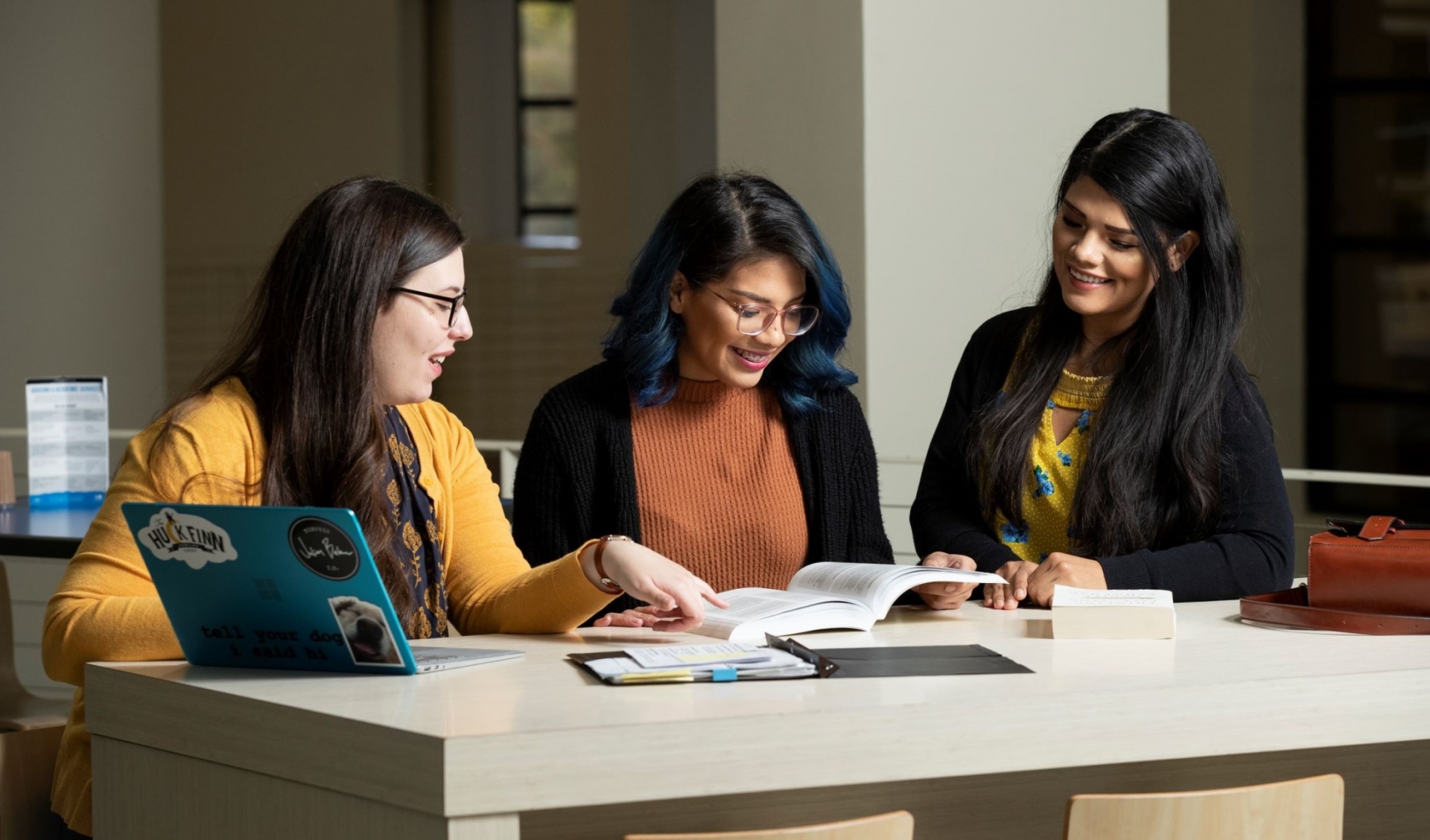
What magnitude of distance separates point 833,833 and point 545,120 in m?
8.45

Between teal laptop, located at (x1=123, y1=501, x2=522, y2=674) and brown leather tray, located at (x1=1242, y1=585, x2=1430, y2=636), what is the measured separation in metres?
0.99

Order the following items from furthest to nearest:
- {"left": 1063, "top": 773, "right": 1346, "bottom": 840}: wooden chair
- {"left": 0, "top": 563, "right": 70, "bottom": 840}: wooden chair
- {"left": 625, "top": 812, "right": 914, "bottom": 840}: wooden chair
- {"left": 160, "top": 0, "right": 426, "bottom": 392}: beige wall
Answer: {"left": 160, "top": 0, "right": 426, "bottom": 392}: beige wall
{"left": 0, "top": 563, "right": 70, "bottom": 840}: wooden chair
{"left": 1063, "top": 773, "right": 1346, "bottom": 840}: wooden chair
{"left": 625, "top": 812, "right": 914, "bottom": 840}: wooden chair

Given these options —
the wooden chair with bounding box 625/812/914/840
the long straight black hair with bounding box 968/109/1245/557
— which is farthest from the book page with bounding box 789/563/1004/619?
the wooden chair with bounding box 625/812/914/840

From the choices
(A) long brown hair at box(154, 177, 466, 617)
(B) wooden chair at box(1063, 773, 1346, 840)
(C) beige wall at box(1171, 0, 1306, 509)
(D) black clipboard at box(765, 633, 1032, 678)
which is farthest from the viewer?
Answer: (C) beige wall at box(1171, 0, 1306, 509)

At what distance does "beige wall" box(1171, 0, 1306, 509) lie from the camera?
6883 millimetres

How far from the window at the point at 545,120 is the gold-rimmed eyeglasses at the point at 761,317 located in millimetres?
7190

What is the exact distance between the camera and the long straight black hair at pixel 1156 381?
7.41 feet

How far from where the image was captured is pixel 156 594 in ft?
5.75

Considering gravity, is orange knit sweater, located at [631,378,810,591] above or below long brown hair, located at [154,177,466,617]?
below

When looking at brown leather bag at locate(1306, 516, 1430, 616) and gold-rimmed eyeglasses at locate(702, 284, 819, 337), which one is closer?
brown leather bag at locate(1306, 516, 1430, 616)

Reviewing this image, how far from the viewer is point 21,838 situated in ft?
6.48

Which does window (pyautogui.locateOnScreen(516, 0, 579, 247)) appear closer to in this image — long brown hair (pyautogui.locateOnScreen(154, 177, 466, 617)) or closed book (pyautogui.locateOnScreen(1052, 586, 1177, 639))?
long brown hair (pyautogui.locateOnScreen(154, 177, 466, 617))

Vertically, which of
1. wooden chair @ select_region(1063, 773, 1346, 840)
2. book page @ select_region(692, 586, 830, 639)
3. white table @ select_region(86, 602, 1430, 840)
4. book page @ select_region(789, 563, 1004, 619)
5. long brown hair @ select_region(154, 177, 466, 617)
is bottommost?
wooden chair @ select_region(1063, 773, 1346, 840)

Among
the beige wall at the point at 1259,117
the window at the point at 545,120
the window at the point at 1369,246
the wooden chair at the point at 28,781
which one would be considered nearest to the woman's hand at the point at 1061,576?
the wooden chair at the point at 28,781
